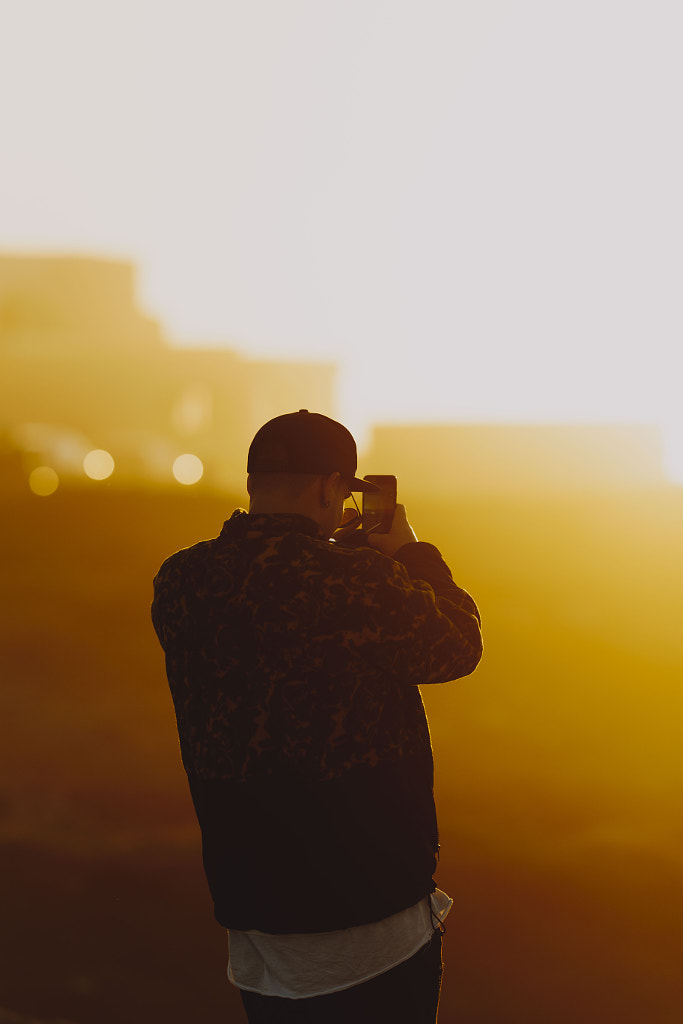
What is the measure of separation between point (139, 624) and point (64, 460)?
1574 centimetres

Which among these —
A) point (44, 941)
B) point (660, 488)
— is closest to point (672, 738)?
point (44, 941)

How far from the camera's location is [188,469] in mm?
34438

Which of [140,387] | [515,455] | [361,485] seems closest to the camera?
[361,485]

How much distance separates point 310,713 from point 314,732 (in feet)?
0.11

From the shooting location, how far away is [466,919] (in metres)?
5.00

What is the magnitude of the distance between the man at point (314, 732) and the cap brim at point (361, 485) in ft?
0.12

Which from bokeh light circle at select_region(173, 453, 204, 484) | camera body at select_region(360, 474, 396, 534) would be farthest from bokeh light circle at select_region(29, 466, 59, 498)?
camera body at select_region(360, 474, 396, 534)

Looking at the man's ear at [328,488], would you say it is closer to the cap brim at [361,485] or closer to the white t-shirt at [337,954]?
the cap brim at [361,485]

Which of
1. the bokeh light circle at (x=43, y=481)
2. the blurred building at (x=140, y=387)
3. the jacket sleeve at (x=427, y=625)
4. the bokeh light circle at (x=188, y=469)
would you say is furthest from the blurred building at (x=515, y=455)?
the jacket sleeve at (x=427, y=625)

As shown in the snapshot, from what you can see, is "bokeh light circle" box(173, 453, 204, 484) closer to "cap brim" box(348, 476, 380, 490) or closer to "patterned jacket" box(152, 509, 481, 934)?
"cap brim" box(348, 476, 380, 490)

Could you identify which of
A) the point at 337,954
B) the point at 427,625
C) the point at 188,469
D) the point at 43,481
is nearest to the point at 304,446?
→ the point at 427,625

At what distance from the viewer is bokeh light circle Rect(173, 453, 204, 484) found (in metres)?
33.8

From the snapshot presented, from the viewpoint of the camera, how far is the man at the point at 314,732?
174 centimetres

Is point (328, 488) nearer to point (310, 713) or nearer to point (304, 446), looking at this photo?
point (304, 446)
